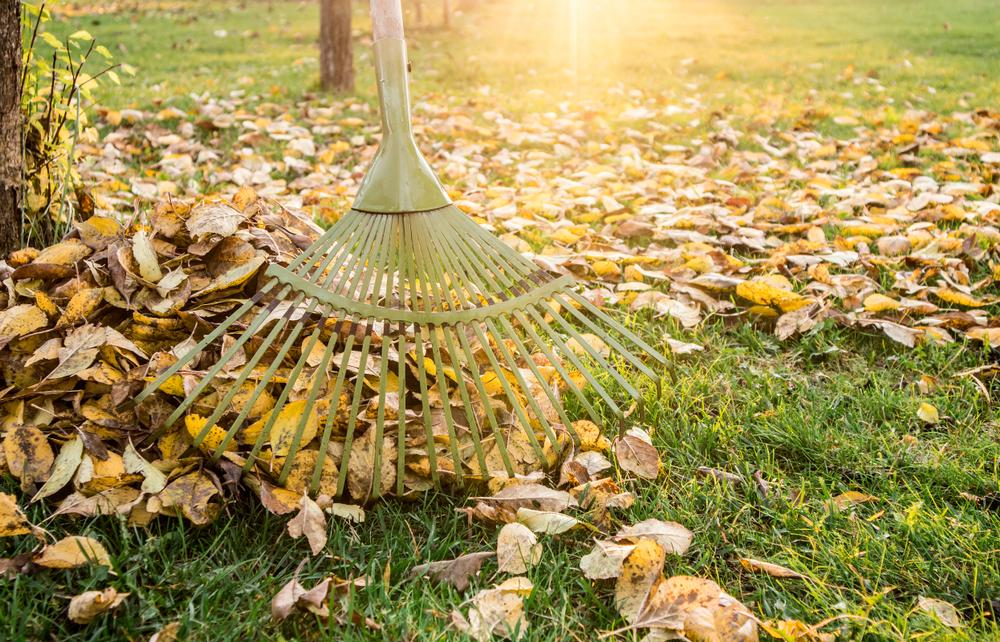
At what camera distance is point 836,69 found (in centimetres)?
651

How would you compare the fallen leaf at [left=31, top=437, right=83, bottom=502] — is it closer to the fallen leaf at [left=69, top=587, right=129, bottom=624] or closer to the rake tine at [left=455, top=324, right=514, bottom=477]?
the fallen leaf at [left=69, top=587, right=129, bottom=624]

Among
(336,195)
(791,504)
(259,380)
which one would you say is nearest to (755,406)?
(791,504)

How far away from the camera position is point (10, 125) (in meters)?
1.76

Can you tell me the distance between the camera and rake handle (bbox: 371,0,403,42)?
1.53 metres

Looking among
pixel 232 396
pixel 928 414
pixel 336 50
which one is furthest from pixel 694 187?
pixel 336 50

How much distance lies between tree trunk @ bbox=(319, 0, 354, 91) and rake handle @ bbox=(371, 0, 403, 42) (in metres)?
3.82

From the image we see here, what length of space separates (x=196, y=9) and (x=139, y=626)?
12.7 meters

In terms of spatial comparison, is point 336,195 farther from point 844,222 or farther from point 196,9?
point 196,9

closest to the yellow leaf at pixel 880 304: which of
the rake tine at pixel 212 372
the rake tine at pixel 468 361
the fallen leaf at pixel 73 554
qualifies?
the rake tine at pixel 468 361

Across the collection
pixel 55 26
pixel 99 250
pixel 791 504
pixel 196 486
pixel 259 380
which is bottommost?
pixel 791 504

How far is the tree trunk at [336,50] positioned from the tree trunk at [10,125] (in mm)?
3558

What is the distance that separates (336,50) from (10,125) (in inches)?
144

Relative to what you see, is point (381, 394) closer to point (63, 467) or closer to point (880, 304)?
point (63, 467)

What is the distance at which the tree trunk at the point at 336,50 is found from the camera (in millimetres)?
5047
